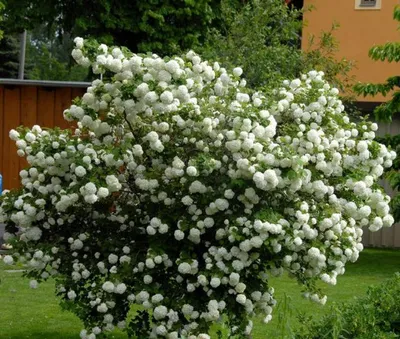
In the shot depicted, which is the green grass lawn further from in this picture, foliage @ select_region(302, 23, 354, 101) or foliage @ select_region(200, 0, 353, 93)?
foliage @ select_region(302, 23, 354, 101)

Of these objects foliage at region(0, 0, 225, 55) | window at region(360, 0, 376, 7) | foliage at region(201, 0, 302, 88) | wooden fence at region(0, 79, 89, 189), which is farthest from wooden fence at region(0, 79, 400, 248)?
window at region(360, 0, 376, 7)

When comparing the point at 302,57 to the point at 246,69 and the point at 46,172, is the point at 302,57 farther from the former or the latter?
the point at 46,172

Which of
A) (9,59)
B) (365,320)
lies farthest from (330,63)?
(9,59)

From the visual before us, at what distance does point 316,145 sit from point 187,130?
3.40 ft

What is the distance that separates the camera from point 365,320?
719 cm

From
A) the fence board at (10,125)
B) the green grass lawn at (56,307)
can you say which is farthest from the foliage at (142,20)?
the green grass lawn at (56,307)

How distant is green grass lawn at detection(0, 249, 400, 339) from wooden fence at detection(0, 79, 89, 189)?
259 inches

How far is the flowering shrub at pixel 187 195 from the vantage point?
25.2ft

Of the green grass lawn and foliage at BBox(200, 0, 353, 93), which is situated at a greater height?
foliage at BBox(200, 0, 353, 93)

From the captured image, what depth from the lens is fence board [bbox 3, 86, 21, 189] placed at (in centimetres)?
2094

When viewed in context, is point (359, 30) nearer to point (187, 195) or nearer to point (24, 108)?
point (24, 108)

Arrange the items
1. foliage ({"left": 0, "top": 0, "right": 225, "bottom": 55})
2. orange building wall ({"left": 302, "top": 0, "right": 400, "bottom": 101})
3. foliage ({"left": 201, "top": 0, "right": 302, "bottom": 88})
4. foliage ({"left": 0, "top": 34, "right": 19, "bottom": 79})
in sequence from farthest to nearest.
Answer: foliage ({"left": 0, "top": 34, "right": 19, "bottom": 79}) < foliage ({"left": 0, "top": 0, "right": 225, "bottom": 55}) < orange building wall ({"left": 302, "top": 0, "right": 400, "bottom": 101}) < foliage ({"left": 201, "top": 0, "right": 302, "bottom": 88})

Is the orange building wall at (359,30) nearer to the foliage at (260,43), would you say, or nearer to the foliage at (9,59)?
the foliage at (260,43)

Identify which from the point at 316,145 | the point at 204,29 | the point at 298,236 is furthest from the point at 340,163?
the point at 204,29
